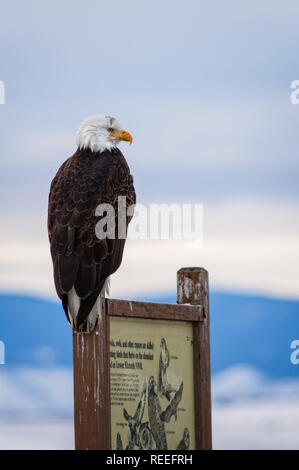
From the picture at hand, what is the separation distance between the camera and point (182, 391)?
23.6ft

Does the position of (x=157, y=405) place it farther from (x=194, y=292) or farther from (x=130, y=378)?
(x=194, y=292)

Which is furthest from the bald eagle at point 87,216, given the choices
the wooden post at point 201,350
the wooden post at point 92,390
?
the wooden post at point 201,350

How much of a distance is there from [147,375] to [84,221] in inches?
49.5

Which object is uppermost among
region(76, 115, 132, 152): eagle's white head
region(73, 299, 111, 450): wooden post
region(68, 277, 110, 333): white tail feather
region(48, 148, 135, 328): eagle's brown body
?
region(76, 115, 132, 152): eagle's white head

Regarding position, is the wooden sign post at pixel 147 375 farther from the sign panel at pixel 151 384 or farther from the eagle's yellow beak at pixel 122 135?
the eagle's yellow beak at pixel 122 135

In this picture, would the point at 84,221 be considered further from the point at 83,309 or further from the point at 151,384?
the point at 151,384

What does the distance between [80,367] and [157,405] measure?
833 millimetres

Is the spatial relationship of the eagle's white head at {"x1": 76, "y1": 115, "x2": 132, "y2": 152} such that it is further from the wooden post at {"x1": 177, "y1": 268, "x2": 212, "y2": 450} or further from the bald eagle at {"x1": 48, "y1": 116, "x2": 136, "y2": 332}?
the wooden post at {"x1": 177, "y1": 268, "x2": 212, "y2": 450}

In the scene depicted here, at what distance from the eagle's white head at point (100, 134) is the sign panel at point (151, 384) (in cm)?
162

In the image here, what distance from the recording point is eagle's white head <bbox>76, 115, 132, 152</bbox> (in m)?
7.54

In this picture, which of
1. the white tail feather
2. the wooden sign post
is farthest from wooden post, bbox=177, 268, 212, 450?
the white tail feather

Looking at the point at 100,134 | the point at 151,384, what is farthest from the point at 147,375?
the point at 100,134

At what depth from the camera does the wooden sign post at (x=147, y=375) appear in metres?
6.27

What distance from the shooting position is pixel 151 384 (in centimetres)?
679
